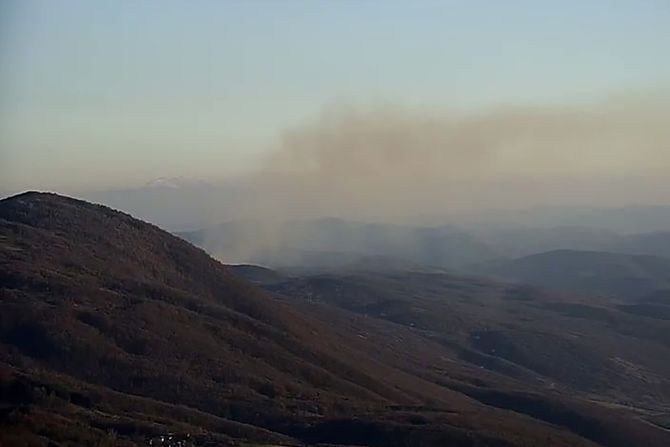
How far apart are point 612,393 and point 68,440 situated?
376 feet

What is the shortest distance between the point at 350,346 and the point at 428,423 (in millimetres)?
52634

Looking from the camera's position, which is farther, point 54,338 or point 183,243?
point 183,243

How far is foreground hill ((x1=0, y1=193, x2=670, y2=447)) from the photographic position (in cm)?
8125

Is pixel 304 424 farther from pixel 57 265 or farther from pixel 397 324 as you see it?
pixel 397 324

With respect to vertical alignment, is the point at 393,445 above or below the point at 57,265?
below

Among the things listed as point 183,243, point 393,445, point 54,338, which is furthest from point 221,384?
point 183,243

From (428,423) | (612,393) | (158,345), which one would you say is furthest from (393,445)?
(612,393)

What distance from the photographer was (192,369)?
331ft

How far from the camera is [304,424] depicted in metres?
87.1

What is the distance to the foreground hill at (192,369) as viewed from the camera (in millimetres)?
81250

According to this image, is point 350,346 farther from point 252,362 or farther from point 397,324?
point 397,324

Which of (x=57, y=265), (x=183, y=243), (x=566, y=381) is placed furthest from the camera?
(x=566, y=381)

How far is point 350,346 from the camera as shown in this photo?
140000 mm

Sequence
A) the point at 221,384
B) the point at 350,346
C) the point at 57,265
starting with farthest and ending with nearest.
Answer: the point at 350,346
the point at 57,265
the point at 221,384
